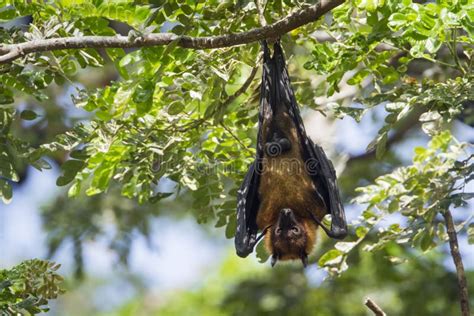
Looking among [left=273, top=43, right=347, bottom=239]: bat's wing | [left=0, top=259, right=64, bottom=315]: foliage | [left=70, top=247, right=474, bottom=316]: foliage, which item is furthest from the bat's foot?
[left=70, top=247, right=474, bottom=316]: foliage

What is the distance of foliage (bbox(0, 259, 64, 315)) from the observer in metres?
5.22

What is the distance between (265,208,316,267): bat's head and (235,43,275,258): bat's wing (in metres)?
0.18

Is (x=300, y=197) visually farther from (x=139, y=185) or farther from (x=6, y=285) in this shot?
(x=6, y=285)

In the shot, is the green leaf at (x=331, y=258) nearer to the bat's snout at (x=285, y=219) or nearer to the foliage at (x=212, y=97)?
the foliage at (x=212, y=97)

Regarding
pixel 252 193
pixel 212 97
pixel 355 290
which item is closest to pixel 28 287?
pixel 212 97

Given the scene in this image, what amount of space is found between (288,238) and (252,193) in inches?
19.9

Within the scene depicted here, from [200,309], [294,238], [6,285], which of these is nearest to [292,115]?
[294,238]

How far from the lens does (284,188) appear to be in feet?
24.2

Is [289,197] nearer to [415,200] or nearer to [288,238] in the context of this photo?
[288,238]

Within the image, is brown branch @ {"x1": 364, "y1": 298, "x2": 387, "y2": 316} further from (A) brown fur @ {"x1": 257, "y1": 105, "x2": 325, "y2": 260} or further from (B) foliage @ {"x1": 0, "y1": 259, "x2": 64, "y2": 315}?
(B) foliage @ {"x1": 0, "y1": 259, "x2": 64, "y2": 315}

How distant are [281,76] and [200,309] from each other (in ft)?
28.7

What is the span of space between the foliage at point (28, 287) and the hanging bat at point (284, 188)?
1899mm

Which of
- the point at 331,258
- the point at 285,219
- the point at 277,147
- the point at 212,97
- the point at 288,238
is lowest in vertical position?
the point at 331,258

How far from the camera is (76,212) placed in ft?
41.6
